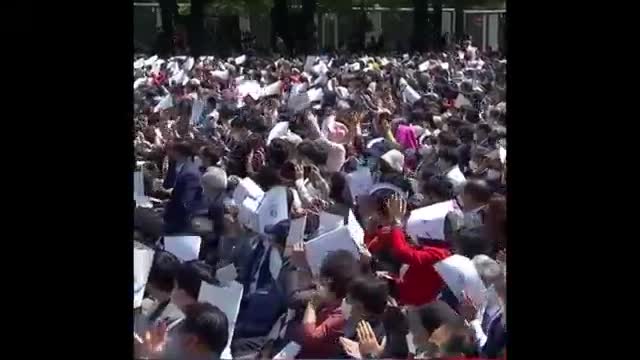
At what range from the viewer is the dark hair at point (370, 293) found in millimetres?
3682

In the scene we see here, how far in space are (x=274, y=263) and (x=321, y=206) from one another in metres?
0.27

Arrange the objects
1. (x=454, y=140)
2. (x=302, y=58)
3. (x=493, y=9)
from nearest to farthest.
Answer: (x=493, y=9) → (x=302, y=58) → (x=454, y=140)

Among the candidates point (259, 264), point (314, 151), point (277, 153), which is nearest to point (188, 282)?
point (259, 264)

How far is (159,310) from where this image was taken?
361cm

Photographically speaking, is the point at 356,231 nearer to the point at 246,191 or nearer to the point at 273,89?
the point at 246,191

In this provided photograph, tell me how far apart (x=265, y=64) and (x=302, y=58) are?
136mm

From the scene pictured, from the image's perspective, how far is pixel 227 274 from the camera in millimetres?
3725

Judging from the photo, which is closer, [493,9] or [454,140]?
[493,9]

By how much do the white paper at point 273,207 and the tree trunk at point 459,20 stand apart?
78 centimetres

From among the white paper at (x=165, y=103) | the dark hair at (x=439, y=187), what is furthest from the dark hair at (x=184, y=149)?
the dark hair at (x=439, y=187)

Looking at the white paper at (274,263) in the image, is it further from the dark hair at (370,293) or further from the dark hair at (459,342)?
the dark hair at (459,342)
